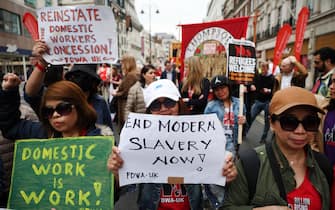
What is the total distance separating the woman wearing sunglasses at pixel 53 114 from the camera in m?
1.80

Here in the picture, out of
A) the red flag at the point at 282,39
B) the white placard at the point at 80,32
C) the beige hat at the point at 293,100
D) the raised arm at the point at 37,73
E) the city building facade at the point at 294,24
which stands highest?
the city building facade at the point at 294,24

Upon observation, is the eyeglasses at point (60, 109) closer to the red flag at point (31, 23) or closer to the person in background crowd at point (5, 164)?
the person in background crowd at point (5, 164)

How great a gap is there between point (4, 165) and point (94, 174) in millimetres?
755

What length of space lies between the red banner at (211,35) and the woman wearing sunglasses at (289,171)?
280cm

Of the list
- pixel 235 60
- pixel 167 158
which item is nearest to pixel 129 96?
pixel 235 60

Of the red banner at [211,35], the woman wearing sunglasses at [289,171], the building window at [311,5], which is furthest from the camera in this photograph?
the building window at [311,5]

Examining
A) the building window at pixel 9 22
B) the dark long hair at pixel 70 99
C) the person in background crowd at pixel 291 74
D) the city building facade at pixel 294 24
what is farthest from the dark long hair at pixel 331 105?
the building window at pixel 9 22

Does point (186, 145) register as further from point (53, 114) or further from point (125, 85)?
point (125, 85)

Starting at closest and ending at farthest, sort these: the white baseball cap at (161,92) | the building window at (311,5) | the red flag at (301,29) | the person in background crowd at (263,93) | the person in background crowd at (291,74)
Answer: the white baseball cap at (161,92)
the person in background crowd at (291,74)
the person in background crowd at (263,93)
the red flag at (301,29)
the building window at (311,5)

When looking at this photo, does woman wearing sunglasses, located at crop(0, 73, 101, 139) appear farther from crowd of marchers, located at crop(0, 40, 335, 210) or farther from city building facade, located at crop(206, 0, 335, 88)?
city building facade, located at crop(206, 0, 335, 88)

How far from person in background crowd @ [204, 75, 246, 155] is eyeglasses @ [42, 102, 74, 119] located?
89.3 inches

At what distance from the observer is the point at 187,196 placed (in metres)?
1.81

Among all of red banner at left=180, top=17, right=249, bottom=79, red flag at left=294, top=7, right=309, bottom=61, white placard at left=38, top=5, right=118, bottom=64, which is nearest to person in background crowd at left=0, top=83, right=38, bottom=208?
white placard at left=38, top=5, right=118, bottom=64

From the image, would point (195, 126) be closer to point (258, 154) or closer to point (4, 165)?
point (258, 154)
